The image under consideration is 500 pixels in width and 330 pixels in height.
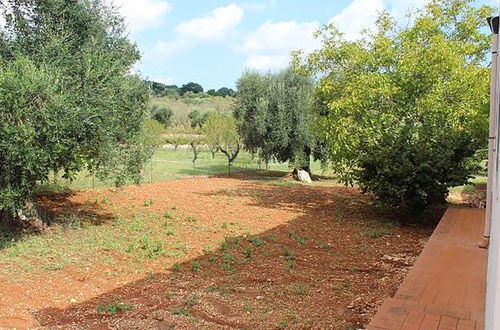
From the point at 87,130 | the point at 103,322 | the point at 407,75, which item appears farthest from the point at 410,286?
the point at 407,75

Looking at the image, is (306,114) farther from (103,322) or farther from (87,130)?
(103,322)

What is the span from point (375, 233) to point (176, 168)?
16126 millimetres

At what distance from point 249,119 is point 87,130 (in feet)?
46.9

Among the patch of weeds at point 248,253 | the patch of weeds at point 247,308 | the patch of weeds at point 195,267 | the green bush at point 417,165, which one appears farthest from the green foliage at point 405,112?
the patch of weeds at point 247,308

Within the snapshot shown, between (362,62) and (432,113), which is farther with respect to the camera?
(362,62)

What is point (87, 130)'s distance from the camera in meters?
7.29

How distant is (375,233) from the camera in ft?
30.4

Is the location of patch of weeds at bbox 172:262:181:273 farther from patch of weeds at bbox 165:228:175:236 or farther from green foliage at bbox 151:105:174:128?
green foliage at bbox 151:105:174:128

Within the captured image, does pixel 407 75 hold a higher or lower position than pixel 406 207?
higher

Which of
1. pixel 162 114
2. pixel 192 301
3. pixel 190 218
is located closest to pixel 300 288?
pixel 192 301

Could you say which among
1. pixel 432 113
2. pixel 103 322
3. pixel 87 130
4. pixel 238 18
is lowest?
pixel 103 322

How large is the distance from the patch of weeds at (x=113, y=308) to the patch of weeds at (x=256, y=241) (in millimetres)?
3424

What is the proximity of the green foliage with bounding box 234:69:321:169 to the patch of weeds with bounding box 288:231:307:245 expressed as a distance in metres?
10.7

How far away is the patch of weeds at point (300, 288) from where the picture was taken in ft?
18.5
